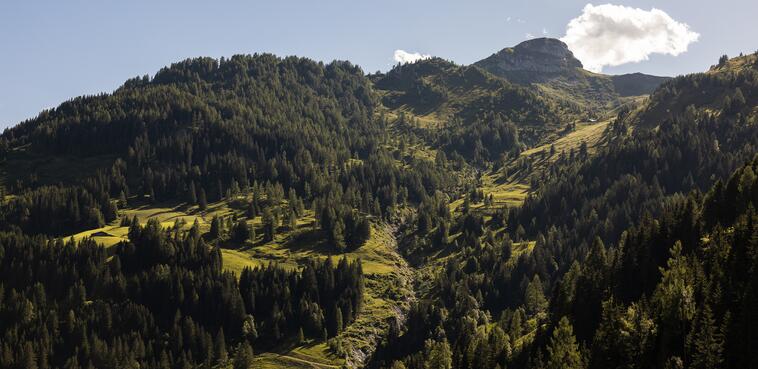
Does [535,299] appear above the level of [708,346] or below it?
below

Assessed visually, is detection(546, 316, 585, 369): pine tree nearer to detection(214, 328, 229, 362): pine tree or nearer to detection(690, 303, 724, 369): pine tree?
detection(690, 303, 724, 369): pine tree

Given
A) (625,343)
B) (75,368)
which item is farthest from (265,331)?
(625,343)

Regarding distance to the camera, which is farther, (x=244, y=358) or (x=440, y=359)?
(x=244, y=358)

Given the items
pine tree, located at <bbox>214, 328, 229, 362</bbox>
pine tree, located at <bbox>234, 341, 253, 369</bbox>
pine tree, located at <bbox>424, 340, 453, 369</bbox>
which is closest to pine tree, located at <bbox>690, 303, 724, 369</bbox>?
pine tree, located at <bbox>424, 340, 453, 369</bbox>

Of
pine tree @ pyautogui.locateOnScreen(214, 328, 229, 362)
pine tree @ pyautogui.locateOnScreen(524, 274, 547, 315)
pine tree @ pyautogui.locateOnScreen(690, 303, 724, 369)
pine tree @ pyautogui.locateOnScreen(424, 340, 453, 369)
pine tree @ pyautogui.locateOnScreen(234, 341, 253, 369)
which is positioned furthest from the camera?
pine tree @ pyautogui.locateOnScreen(524, 274, 547, 315)

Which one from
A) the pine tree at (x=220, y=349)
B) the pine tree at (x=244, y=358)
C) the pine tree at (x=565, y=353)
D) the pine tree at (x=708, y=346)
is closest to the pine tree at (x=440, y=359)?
the pine tree at (x=565, y=353)

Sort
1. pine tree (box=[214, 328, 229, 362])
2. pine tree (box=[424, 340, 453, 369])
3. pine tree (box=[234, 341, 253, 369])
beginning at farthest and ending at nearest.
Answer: pine tree (box=[214, 328, 229, 362])
pine tree (box=[234, 341, 253, 369])
pine tree (box=[424, 340, 453, 369])

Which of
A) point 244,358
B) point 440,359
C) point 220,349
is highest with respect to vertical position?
point 440,359

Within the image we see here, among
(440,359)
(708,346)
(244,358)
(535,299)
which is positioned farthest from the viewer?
(535,299)

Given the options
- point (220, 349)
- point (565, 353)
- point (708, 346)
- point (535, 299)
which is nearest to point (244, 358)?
point (220, 349)

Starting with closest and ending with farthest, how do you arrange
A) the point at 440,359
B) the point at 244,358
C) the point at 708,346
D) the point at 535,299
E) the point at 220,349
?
the point at 708,346, the point at 440,359, the point at 244,358, the point at 220,349, the point at 535,299

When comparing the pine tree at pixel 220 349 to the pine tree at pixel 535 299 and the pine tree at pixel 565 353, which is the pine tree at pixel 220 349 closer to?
the pine tree at pixel 535 299

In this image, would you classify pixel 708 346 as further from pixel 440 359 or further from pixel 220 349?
pixel 220 349

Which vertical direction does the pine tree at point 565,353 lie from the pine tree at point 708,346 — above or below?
below
